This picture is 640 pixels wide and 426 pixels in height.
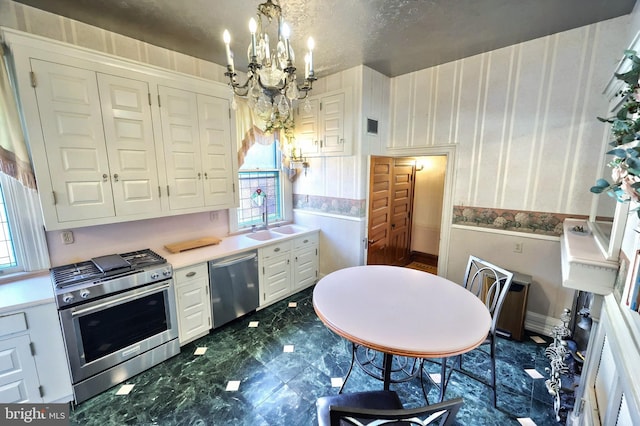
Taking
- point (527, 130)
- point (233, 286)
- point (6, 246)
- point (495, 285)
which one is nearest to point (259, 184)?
point (233, 286)

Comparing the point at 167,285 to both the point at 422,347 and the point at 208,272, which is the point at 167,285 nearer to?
the point at 208,272

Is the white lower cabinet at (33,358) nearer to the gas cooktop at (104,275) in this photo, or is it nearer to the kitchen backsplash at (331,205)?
the gas cooktop at (104,275)

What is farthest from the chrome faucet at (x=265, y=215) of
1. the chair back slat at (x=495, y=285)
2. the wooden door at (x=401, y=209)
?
the chair back slat at (x=495, y=285)

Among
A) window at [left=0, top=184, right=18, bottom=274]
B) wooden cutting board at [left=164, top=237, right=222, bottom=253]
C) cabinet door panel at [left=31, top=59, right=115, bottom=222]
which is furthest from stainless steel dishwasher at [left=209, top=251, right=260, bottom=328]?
window at [left=0, top=184, right=18, bottom=274]

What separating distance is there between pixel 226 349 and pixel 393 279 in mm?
1742

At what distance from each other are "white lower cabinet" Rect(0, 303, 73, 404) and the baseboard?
13.2 feet

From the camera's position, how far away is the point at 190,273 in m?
2.44

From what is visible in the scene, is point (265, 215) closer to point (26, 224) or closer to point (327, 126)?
point (327, 126)

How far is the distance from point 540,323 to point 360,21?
11.1ft

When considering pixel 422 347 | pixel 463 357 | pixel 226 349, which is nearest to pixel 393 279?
pixel 422 347

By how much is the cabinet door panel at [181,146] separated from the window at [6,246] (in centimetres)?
112

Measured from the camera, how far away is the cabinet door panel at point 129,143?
2.09m

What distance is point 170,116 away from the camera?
7.88ft

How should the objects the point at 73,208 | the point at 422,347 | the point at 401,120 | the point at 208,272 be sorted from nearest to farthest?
1. the point at 422,347
2. the point at 73,208
3. the point at 208,272
4. the point at 401,120
